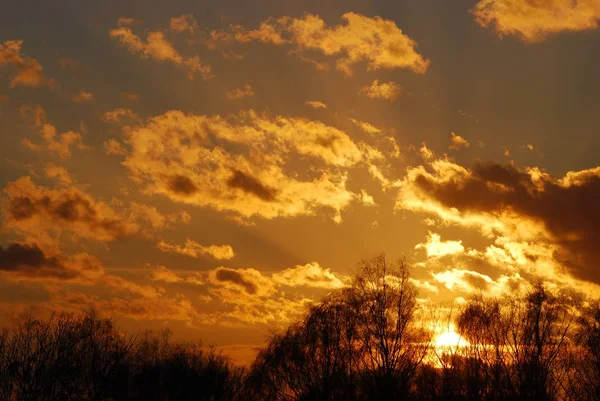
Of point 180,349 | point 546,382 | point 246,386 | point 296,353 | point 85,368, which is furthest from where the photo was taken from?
point 180,349

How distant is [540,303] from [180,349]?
4559 centimetres

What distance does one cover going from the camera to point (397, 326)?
58062 millimetres

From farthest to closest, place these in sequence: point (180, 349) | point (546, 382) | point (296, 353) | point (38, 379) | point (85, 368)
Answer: point (180, 349) < point (296, 353) < point (85, 368) < point (546, 382) < point (38, 379)

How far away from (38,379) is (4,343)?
4.40 meters

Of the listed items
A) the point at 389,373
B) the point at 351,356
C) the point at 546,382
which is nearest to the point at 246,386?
the point at 351,356

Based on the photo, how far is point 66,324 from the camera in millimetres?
56531

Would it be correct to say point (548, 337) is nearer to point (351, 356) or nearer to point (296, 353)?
point (351, 356)

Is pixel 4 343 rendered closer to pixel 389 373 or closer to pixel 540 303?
Answer: pixel 389 373

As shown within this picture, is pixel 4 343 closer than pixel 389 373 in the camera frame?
Yes

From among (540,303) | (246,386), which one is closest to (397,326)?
(540,303)

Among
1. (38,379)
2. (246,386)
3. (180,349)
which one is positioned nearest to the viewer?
(38,379)

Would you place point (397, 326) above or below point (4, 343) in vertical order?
above

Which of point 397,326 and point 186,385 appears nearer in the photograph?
point 397,326

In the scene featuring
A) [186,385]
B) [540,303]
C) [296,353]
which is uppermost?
[540,303]
